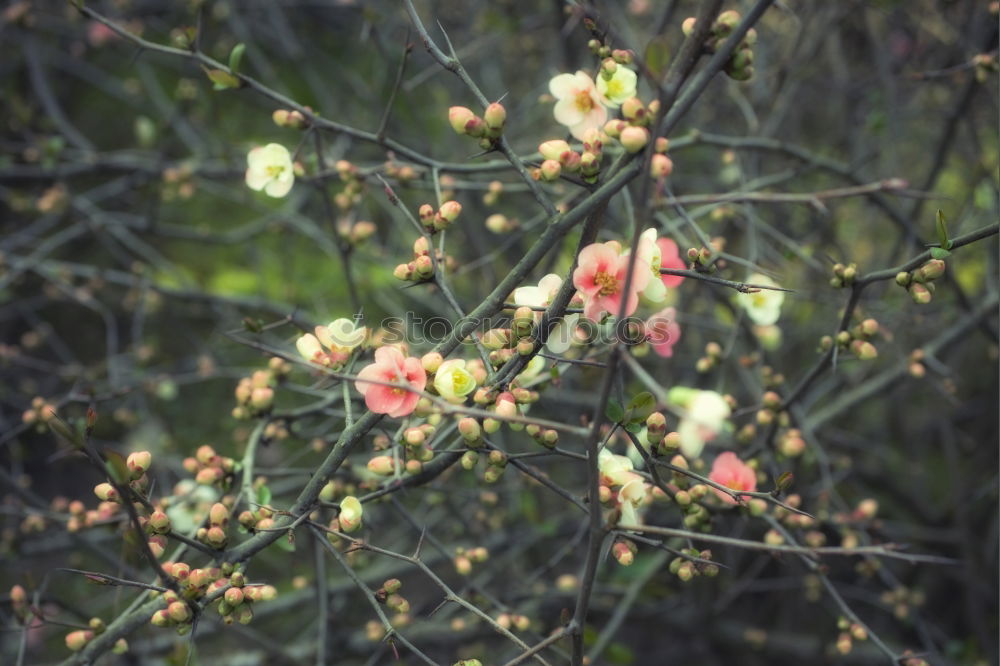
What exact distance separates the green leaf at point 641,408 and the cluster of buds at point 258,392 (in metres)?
0.60

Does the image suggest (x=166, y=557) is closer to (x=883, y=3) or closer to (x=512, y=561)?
(x=512, y=561)

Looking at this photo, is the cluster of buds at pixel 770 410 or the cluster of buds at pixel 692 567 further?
the cluster of buds at pixel 770 410

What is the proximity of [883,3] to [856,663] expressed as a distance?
1.90m

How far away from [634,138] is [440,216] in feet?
1.00

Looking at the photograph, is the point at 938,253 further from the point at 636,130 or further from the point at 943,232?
the point at 636,130

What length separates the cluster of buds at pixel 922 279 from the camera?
103 cm

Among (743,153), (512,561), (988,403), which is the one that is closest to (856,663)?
(988,403)

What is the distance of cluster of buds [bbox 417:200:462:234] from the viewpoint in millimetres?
1038

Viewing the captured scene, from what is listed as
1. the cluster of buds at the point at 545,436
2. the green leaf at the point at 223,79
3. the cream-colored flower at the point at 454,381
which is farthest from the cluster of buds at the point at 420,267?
the green leaf at the point at 223,79

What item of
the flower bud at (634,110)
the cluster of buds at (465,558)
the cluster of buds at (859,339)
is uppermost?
the flower bud at (634,110)

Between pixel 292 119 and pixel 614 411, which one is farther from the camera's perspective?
pixel 292 119

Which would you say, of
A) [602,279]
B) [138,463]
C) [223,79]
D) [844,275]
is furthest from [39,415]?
[844,275]

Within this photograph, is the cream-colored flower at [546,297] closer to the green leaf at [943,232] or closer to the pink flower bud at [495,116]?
the pink flower bud at [495,116]

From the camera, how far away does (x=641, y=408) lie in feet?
3.04
